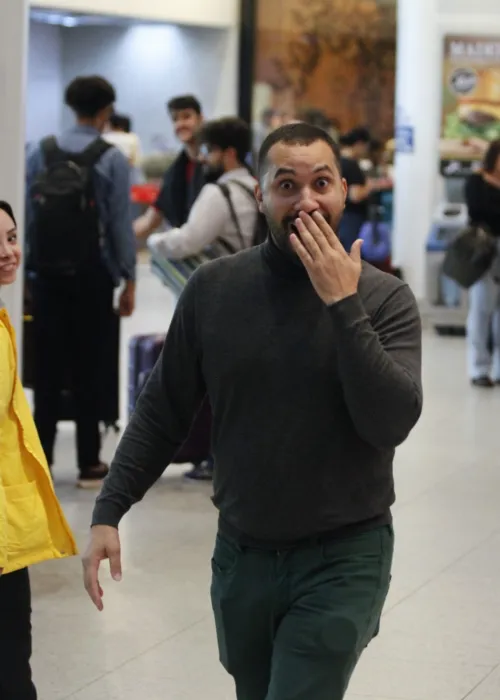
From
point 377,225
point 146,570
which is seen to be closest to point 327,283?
point 146,570

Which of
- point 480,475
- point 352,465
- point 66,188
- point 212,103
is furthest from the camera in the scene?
point 212,103

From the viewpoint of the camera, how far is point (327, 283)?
2.47m

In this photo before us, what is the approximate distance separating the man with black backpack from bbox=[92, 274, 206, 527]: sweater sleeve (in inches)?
156

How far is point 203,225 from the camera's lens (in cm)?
694

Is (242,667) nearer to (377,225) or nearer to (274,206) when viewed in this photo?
(274,206)

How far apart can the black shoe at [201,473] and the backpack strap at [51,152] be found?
1640 mm

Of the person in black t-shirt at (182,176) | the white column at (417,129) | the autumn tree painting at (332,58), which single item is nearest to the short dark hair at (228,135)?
the person in black t-shirt at (182,176)

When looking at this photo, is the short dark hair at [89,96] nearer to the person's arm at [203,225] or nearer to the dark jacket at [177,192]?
the person's arm at [203,225]

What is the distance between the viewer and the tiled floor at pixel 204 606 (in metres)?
4.33

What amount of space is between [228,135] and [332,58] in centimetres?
1372

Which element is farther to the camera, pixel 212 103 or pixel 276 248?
pixel 212 103

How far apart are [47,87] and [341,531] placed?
767 inches

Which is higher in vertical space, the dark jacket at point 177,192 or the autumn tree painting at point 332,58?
the autumn tree painting at point 332,58

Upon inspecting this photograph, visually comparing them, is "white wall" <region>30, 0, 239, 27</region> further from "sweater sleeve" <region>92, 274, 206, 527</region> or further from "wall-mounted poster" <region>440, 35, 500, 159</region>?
"sweater sleeve" <region>92, 274, 206, 527</region>
